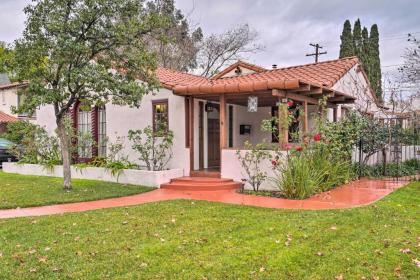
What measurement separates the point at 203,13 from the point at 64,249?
87.2 feet

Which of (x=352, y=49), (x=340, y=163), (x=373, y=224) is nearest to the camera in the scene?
(x=373, y=224)

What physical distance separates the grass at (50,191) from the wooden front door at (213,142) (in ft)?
9.96

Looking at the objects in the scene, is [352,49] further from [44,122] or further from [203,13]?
[44,122]

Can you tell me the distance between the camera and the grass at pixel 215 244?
169 inches

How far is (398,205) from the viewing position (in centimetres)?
Result: 760

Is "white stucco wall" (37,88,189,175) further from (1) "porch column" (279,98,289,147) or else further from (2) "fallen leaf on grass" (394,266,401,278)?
(2) "fallen leaf on grass" (394,266,401,278)

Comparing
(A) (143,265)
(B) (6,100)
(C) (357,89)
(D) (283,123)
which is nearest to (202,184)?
(D) (283,123)

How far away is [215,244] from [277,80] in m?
5.44

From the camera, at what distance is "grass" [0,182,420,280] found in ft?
14.1

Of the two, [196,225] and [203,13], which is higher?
[203,13]

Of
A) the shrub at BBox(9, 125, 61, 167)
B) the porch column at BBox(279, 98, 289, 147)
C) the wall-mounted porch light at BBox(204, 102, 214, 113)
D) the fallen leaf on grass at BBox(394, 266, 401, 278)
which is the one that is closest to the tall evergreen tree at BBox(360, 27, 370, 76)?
the wall-mounted porch light at BBox(204, 102, 214, 113)

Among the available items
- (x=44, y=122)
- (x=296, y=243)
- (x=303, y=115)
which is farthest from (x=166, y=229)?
(x=44, y=122)

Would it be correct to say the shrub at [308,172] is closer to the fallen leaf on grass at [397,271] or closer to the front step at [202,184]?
the front step at [202,184]

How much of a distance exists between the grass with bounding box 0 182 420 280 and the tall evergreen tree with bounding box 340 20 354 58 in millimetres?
21064
